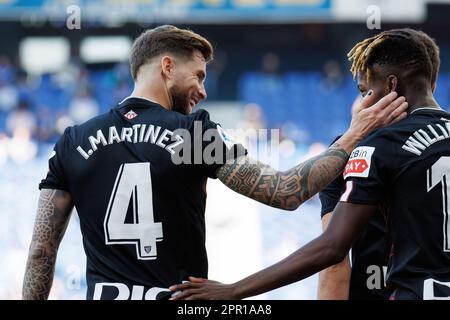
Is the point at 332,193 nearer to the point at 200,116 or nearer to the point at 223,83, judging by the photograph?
the point at 200,116

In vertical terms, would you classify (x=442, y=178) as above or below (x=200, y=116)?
below

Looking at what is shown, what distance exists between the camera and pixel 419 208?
122 inches

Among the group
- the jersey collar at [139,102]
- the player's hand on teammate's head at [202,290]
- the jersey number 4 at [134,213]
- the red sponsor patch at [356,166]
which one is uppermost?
the jersey collar at [139,102]

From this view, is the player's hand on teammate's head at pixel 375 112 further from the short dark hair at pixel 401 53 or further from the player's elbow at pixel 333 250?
the player's elbow at pixel 333 250

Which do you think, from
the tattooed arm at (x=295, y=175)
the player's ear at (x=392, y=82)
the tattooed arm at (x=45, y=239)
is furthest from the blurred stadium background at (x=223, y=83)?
the player's ear at (x=392, y=82)

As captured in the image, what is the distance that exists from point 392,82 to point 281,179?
2.18ft

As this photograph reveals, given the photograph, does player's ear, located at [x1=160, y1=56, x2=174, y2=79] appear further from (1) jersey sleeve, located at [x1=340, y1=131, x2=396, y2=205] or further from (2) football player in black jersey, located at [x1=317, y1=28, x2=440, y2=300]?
(1) jersey sleeve, located at [x1=340, y1=131, x2=396, y2=205]

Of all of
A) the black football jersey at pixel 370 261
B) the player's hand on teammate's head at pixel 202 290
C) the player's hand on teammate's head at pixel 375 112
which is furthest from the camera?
the black football jersey at pixel 370 261

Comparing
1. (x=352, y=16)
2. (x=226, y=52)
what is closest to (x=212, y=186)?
(x=352, y=16)

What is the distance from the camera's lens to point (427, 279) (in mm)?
3059

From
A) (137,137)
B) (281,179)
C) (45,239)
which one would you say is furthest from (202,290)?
(45,239)

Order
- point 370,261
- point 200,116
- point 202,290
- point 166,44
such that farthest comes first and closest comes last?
point 166,44 < point 370,261 < point 200,116 < point 202,290

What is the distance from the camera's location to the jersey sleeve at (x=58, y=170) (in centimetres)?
364
